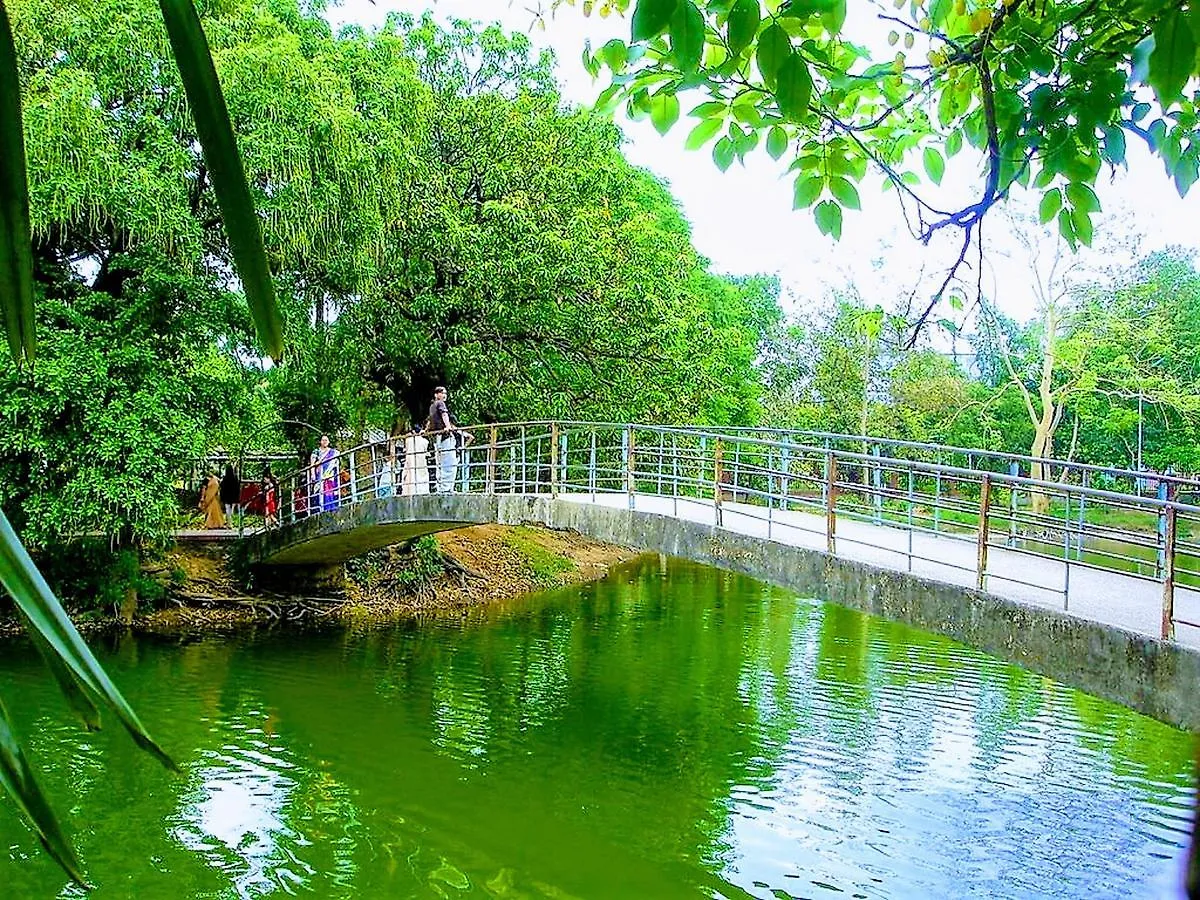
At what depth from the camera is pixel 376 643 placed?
13906 millimetres

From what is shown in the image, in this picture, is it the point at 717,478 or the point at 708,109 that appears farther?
the point at 717,478

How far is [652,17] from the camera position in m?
1.56

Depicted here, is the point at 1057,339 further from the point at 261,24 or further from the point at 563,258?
the point at 261,24

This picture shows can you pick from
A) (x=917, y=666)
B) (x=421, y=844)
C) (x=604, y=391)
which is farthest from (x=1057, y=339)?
(x=421, y=844)

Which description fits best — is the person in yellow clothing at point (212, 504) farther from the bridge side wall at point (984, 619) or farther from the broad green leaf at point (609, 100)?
the broad green leaf at point (609, 100)

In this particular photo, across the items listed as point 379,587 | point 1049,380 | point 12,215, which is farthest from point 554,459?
point 1049,380

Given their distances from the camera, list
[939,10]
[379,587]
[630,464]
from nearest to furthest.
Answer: [939,10] → [630,464] → [379,587]

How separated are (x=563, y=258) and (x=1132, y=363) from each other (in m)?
15.7

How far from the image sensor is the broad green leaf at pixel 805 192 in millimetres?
2324

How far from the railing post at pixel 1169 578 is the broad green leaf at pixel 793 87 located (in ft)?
14.2

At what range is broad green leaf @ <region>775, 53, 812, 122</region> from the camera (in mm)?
1539

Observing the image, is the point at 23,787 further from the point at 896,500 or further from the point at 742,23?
the point at 896,500

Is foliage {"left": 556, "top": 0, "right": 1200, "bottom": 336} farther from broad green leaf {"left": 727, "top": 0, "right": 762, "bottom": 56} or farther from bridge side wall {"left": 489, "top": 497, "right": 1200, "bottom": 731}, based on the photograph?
bridge side wall {"left": 489, "top": 497, "right": 1200, "bottom": 731}

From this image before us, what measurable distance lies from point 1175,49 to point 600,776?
7.82m
